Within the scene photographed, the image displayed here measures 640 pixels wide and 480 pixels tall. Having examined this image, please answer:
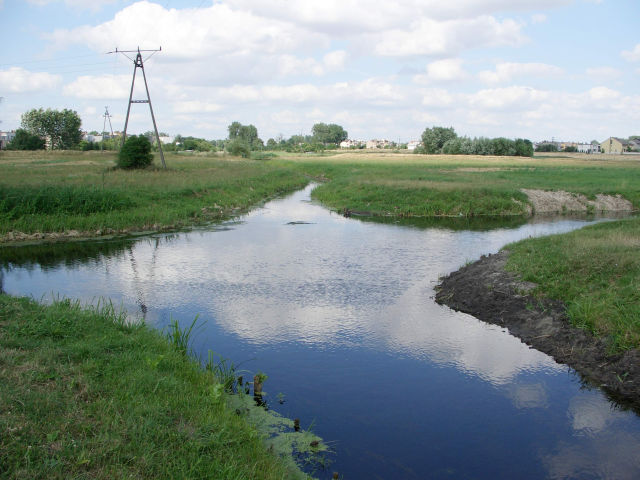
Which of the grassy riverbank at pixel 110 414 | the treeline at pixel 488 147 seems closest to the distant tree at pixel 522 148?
the treeline at pixel 488 147

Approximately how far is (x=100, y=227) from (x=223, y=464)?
54.6 ft

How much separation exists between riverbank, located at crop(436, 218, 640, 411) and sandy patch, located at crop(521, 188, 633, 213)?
1623 centimetres

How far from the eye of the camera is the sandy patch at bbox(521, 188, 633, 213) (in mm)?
29125

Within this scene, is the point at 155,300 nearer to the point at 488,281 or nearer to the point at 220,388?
the point at 220,388

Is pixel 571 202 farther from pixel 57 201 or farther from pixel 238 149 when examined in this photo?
pixel 238 149

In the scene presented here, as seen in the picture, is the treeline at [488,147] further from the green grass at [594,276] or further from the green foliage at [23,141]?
the green grass at [594,276]

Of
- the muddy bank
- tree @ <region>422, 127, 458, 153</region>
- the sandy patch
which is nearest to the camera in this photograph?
the muddy bank

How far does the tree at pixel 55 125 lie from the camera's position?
9494cm

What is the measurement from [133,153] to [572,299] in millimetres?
31121

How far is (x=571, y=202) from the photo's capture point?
98.5 ft

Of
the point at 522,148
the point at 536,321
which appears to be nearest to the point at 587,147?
the point at 522,148

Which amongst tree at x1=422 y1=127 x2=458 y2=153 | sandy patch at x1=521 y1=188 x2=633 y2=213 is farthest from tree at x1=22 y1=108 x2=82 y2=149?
sandy patch at x1=521 y1=188 x2=633 y2=213

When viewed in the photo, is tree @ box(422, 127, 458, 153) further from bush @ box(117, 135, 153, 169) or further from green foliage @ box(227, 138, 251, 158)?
bush @ box(117, 135, 153, 169)

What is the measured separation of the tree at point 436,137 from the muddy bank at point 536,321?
91349 millimetres
